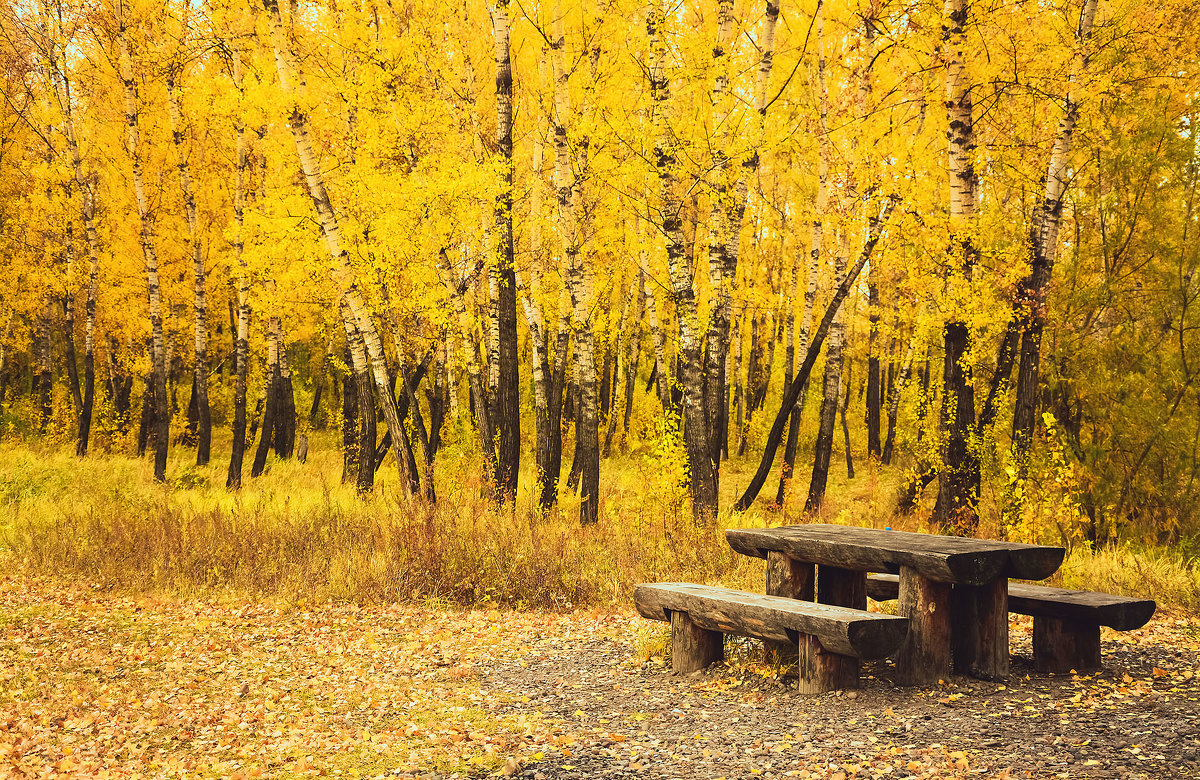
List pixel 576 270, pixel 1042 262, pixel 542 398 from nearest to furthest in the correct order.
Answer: pixel 1042 262, pixel 576 270, pixel 542 398

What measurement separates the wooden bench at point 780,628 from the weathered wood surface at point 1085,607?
41.6 inches

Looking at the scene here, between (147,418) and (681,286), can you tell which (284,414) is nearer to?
→ (147,418)

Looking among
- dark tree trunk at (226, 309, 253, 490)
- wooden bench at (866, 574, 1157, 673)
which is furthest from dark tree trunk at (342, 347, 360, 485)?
wooden bench at (866, 574, 1157, 673)

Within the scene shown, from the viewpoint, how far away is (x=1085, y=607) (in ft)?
15.1

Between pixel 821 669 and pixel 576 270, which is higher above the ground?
pixel 576 270

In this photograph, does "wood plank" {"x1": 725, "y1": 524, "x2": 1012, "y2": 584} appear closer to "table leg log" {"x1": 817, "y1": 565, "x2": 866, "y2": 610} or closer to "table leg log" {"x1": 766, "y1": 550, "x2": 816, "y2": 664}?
"table leg log" {"x1": 766, "y1": 550, "x2": 816, "y2": 664}

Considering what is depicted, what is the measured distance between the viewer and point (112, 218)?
63.3ft

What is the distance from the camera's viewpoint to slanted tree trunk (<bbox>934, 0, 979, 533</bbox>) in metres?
9.23

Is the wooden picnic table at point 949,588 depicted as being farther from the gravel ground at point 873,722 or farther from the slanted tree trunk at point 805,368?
the slanted tree trunk at point 805,368

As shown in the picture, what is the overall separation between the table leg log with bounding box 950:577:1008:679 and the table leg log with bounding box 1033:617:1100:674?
12.2 inches

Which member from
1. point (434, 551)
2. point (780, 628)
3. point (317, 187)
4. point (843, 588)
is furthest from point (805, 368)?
point (780, 628)

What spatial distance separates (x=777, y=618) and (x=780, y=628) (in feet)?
0.26

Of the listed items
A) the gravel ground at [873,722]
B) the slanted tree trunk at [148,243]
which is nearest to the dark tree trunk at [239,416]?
the slanted tree trunk at [148,243]

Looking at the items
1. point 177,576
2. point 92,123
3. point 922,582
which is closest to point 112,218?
point 92,123
